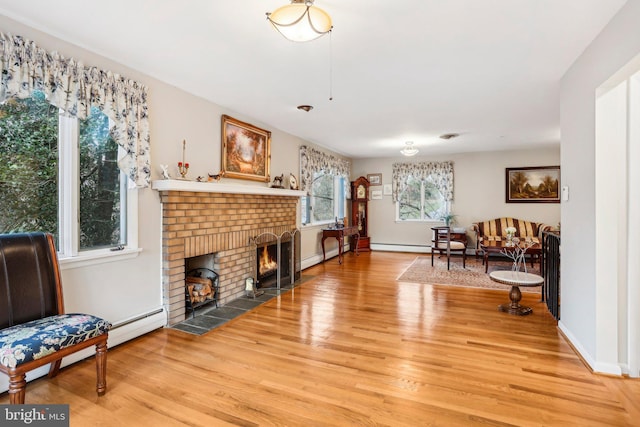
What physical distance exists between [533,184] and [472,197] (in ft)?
4.02

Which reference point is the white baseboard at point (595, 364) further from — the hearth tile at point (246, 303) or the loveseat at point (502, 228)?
the loveseat at point (502, 228)

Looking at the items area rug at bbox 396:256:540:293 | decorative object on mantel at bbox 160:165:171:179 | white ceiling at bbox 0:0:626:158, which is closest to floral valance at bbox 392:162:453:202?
area rug at bbox 396:256:540:293

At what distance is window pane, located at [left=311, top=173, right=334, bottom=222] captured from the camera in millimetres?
6758

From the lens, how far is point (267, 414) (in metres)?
1.92

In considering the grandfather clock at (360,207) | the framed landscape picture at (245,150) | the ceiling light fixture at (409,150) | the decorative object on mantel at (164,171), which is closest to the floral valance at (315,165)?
the grandfather clock at (360,207)

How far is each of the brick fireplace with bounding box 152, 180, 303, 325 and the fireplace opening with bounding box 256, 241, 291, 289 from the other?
21cm

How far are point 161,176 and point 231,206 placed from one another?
0.97 metres

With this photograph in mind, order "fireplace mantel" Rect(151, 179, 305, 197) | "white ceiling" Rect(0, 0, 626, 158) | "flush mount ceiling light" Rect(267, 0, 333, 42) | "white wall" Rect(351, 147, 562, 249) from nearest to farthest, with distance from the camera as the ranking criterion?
1. "flush mount ceiling light" Rect(267, 0, 333, 42)
2. "white ceiling" Rect(0, 0, 626, 158)
3. "fireplace mantel" Rect(151, 179, 305, 197)
4. "white wall" Rect(351, 147, 562, 249)

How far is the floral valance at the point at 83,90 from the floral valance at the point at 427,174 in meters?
6.24

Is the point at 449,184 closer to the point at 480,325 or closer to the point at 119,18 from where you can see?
the point at 480,325

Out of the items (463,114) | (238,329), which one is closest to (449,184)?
(463,114)

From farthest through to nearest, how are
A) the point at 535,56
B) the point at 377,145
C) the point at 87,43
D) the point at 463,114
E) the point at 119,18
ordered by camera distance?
1. the point at 377,145
2. the point at 463,114
3. the point at 535,56
4. the point at 87,43
5. the point at 119,18

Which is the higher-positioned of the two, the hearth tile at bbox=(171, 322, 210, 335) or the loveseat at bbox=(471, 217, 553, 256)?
the loveseat at bbox=(471, 217, 553, 256)

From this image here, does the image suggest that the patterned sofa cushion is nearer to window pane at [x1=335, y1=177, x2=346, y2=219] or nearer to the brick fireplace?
window pane at [x1=335, y1=177, x2=346, y2=219]
